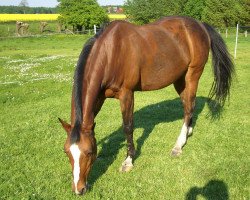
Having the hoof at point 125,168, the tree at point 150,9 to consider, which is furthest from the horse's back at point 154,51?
the tree at point 150,9

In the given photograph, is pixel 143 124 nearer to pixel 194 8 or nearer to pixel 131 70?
pixel 131 70

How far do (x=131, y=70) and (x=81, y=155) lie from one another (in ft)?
5.49

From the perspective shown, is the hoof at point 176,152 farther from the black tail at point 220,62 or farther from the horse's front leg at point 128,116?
the black tail at point 220,62

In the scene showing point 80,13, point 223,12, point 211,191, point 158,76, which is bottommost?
point 211,191

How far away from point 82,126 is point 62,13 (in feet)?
160

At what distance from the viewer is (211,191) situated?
13.8 feet

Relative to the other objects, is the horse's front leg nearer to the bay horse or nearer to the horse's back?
the bay horse

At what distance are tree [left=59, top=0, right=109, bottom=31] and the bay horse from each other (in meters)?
43.5

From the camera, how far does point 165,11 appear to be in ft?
177

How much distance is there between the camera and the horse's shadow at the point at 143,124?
5036 mm

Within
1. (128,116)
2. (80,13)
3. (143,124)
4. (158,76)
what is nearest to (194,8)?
(80,13)

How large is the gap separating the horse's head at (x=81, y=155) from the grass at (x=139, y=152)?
431 mm

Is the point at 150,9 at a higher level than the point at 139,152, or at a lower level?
higher

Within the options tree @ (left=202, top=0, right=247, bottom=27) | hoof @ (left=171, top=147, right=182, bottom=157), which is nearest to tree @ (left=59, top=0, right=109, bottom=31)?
tree @ (left=202, top=0, right=247, bottom=27)
